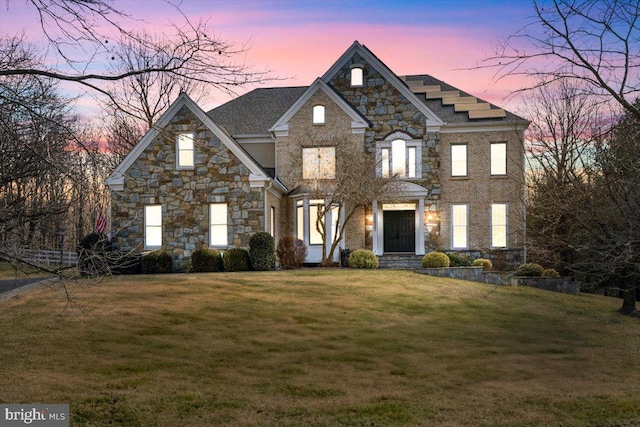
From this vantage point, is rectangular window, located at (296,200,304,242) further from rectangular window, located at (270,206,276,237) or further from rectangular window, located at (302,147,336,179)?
rectangular window, located at (270,206,276,237)

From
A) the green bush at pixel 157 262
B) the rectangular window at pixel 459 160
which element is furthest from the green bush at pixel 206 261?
the rectangular window at pixel 459 160

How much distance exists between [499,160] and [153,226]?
1523cm

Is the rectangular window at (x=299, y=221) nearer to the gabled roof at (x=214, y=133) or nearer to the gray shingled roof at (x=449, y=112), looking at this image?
the gabled roof at (x=214, y=133)

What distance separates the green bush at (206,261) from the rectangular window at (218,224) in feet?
4.57

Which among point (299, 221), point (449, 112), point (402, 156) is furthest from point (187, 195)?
point (449, 112)

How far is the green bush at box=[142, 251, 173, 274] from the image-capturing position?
2478cm

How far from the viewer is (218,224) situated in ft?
85.7

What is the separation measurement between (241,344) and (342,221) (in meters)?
15.6

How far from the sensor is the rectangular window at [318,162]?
95.7ft

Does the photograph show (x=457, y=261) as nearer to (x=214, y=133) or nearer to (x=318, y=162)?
(x=318, y=162)

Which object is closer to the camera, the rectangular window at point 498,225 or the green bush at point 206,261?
the green bush at point 206,261

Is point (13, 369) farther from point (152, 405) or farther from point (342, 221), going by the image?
point (342, 221)

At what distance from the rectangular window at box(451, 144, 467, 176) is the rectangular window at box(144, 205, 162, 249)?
12908mm

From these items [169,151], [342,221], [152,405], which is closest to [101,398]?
[152,405]
